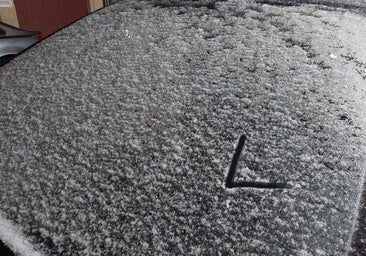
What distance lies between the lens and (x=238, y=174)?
832 millimetres

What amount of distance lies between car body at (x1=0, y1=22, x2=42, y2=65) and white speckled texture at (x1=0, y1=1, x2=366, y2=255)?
6.75 feet

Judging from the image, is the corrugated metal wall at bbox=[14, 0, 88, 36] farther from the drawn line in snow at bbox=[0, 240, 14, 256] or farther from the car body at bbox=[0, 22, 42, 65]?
the drawn line in snow at bbox=[0, 240, 14, 256]

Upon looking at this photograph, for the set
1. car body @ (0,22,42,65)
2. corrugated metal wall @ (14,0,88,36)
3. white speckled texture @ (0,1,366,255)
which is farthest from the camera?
corrugated metal wall @ (14,0,88,36)

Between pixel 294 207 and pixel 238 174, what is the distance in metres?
0.15

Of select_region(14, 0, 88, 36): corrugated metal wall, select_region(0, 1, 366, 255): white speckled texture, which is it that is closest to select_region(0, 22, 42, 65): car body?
select_region(0, 1, 366, 255): white speckled texture

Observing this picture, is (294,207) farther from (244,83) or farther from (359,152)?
(244,83)

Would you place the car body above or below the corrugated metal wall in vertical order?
above

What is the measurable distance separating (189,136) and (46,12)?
19.7 ft

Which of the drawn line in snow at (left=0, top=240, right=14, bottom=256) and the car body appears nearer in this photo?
the drawn line in snow at (left=0, top=240, right=14, bottom=256)

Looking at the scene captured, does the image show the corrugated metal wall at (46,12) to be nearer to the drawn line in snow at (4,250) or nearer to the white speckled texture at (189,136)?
the white speckled texture at (189,136)

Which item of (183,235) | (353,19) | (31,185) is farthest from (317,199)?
(353,19)

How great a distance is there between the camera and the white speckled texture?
0.75 metres

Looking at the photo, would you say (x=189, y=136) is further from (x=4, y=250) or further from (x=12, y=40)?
(x=12, y=40)

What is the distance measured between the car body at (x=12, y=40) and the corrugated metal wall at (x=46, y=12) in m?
2.70
